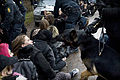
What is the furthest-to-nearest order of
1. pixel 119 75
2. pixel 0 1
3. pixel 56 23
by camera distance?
pixel 56 23
pixel 0 1
pixel 119 75

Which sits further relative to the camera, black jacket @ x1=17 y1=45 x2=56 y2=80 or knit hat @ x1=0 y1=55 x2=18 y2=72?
black jacket @ x1=17 y1=45 x2=56 y2=80

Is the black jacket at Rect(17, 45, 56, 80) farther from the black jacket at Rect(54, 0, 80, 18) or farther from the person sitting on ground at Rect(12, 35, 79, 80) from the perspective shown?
the black jacket at Rect(54, 0, 80, 18)

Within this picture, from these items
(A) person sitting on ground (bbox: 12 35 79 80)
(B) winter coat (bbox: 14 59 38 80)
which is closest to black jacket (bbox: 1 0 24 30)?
(A) person sitting on ground (bbox: 12 35 79 80)

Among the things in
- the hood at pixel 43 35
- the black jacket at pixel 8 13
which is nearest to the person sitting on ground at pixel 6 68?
the hood at pixel 43 35

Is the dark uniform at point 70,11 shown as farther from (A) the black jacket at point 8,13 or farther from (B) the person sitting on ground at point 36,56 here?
(B) the person sitting on ground at point 36,56

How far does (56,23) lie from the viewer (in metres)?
5.73

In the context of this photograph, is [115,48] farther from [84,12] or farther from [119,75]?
[84,12]

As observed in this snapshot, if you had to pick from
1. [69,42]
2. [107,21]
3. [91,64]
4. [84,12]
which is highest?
[107,21]

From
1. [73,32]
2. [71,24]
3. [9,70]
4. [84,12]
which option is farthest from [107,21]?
[84,12]

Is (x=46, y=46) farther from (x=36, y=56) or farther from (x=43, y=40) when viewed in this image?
(x=36, y=56)

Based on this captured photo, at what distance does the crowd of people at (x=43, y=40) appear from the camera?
44.8 inches

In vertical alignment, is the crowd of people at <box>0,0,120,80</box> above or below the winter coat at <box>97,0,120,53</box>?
below

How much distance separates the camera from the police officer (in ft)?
16.1

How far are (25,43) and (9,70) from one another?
0.68m
